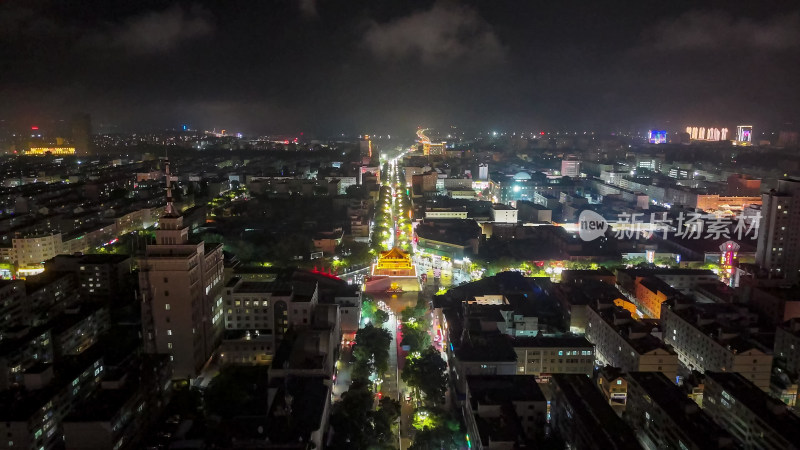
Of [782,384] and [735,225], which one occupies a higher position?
[735,225]

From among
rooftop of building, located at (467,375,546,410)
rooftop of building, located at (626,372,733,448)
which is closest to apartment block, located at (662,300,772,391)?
rooftop of building, located at (626,372,733,448)

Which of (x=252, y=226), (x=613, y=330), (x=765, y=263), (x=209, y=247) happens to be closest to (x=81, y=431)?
(x=209, y=247)

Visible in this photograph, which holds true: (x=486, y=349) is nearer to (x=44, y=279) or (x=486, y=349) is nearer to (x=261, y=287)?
(x=261, y=287)

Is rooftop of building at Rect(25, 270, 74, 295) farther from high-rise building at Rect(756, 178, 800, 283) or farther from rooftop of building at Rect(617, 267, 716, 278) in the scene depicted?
high-rise building at Rect(756, 178, 800, 283)

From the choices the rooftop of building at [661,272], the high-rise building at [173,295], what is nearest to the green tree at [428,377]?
the high-rise building at [173,295]

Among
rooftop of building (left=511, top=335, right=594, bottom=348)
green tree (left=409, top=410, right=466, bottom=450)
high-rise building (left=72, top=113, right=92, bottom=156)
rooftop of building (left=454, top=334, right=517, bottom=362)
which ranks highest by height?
high-rise building (left=72, top=113, right=92, bottom=156)

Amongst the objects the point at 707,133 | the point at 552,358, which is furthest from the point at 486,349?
the point at 707,133

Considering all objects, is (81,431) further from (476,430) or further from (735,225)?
(735,225)
